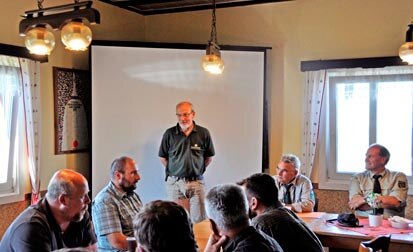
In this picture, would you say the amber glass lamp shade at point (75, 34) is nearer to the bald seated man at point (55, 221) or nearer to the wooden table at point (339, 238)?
the bald seated man at point (55, 221)

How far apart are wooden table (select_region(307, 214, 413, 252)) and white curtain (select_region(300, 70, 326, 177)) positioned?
68.3 inches

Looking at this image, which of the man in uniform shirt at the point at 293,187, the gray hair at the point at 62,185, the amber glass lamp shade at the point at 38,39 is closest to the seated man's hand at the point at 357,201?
the man in uniform shirt at the point at 293,187

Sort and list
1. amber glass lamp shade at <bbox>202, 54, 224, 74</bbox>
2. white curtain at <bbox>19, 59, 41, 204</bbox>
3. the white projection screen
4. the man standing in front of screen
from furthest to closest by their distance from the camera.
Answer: the white projection screen
the man standing in front of screen
white curtain at <bbox>19, 59, 41, 204</bbox>
amber glass lamp shade at <bbox>202, 54, 224, 74</bbox>

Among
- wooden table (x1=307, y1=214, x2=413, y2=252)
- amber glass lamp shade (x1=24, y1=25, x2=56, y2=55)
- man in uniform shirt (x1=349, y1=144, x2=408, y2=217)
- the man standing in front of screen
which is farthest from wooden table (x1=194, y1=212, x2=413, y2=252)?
amber glass lamp shade (x1=24, y1=25, x2=56, y2=55)

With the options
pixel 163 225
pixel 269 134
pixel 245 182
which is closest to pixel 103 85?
pixel 269 134

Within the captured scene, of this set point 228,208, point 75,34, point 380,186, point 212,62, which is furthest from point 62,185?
point 380,186

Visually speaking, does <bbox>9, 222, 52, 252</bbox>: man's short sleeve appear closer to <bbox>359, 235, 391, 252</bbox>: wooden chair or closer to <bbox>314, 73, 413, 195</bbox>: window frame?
<bbox>359, 235, 391, 252</bbox>: wooden chair

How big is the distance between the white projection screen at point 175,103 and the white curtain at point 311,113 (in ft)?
1.53

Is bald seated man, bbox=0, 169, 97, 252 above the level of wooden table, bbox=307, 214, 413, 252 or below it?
above

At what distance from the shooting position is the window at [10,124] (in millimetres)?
4020

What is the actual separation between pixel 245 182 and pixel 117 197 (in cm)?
93

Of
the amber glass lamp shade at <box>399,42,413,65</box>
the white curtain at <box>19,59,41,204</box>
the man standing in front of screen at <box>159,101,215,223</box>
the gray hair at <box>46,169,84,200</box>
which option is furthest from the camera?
the man standing in front of screen at <box>159,101,215,223</box>

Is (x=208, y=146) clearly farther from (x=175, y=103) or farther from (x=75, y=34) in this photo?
(x=75, y=34)

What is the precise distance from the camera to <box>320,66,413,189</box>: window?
15.4 feet
